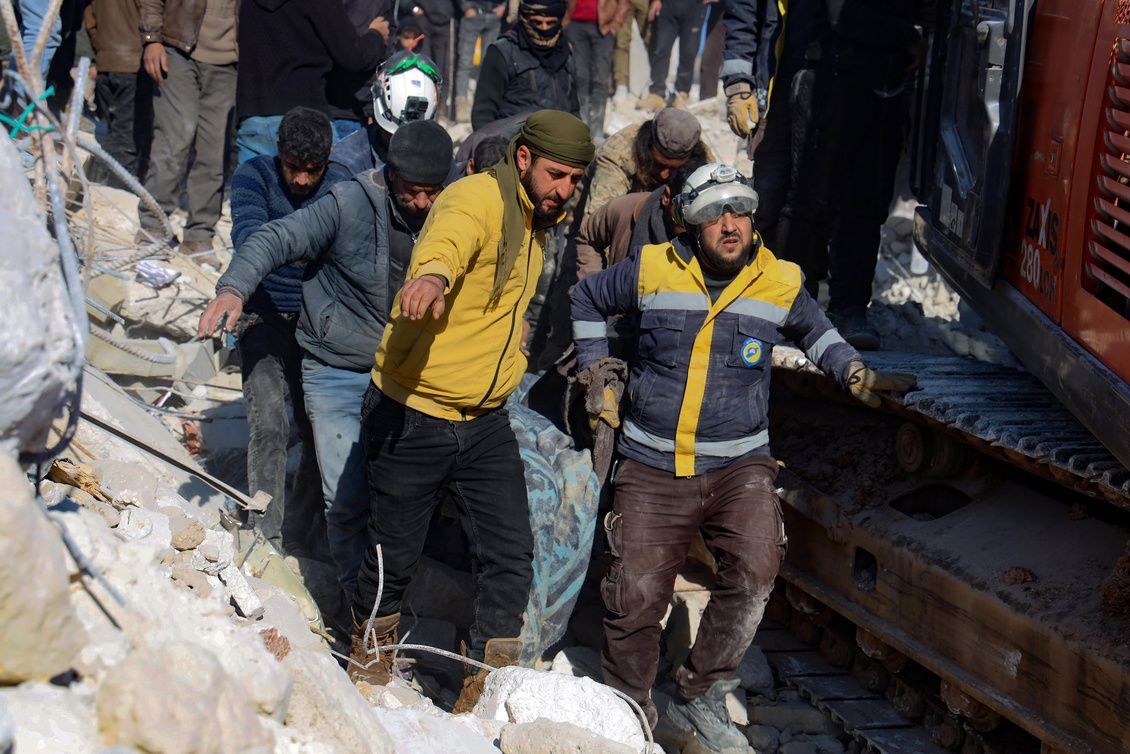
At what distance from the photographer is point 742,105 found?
21.0 feet

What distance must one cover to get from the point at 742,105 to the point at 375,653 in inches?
129

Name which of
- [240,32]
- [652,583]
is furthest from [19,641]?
[240,32]

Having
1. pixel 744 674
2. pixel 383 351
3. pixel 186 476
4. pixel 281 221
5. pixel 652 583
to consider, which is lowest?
pixel 744 674

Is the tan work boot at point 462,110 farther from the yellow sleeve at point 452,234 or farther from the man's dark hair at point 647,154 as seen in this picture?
the yellow sleeve at point 452,234

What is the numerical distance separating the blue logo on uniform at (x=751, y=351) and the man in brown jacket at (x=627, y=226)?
759 millimetres

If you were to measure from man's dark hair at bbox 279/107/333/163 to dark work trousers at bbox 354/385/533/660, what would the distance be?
1.40 meters

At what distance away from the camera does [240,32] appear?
7.92m

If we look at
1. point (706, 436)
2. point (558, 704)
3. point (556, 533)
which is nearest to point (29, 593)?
point (558, 704)

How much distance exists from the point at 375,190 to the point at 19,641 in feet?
9.81

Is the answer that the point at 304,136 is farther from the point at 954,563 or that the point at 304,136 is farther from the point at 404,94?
the point at 954,563

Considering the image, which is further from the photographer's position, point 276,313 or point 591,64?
point 591,64

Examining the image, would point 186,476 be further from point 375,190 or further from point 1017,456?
point 1017,456

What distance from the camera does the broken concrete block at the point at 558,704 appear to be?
393 cm

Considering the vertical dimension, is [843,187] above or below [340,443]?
above
